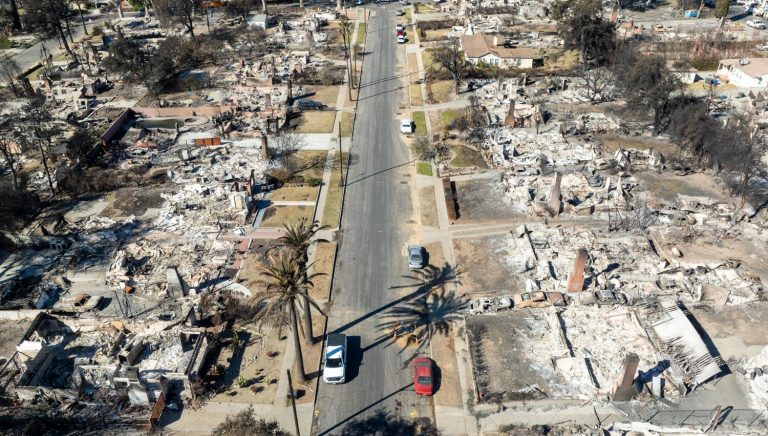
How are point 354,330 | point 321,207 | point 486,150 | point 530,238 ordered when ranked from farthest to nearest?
point 486,150 < point 321,207 < point 530,238 < point 354,330

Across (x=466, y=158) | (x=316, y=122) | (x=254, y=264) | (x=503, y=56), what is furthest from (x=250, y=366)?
(x=503, y=56)

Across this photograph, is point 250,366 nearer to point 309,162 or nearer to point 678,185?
point 309,162

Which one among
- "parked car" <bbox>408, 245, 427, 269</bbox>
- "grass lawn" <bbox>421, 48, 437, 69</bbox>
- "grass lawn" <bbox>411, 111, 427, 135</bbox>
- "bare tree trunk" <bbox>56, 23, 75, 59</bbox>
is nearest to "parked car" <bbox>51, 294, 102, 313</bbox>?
"parked car" <bbox>408, 245, 427, 269</bbox>

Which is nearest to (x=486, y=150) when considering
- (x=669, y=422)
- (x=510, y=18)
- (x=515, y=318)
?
(x=515, y=318)

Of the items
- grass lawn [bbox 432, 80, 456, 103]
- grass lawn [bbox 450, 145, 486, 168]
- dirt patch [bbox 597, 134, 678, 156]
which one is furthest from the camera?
grass lawn [bbox 432, 80, 456, 103]

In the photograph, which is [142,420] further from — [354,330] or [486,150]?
[486,150]

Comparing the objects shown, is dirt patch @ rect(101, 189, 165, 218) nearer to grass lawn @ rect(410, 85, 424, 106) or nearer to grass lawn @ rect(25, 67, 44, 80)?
grass lawn @ rect(410, 85, 424, 106)

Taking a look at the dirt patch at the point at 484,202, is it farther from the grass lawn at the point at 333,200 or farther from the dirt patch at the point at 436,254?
the grass lawn at the point at 333,200
